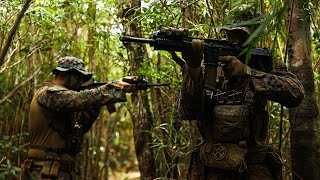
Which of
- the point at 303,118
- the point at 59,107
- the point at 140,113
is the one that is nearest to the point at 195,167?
the point at 303,118

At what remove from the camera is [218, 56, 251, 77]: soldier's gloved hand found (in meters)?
2.67

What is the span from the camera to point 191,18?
4082 mm

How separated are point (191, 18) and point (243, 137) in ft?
5.44

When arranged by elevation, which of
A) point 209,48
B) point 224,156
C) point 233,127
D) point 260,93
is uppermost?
point 209,48

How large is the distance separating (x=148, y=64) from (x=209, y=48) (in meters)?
1.61

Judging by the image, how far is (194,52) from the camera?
2.59 m

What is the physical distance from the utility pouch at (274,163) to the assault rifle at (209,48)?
22.1 inches

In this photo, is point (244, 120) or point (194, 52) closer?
point (194, 52)

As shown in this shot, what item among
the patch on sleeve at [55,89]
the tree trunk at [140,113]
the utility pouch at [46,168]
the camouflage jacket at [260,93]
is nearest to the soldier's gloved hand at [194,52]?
the camouflage jacket at [260,93]

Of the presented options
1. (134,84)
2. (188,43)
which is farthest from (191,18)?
(188,43)

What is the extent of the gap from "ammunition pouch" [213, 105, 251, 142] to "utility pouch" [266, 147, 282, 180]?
0.22 meters

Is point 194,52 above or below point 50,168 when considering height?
above

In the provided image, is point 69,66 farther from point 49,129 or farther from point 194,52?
point 194,52

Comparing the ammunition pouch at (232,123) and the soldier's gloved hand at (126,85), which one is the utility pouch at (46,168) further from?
the ammunition pouch at (232,123)
